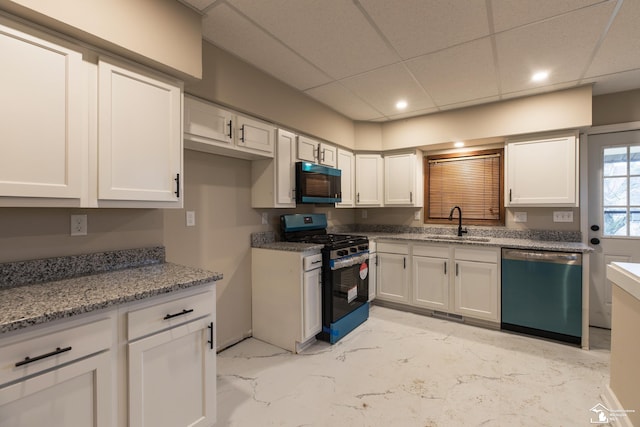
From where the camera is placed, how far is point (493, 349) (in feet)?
8.49

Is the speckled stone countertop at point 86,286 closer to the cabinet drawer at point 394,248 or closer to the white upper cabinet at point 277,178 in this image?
the white upper cabinet at point 277,178

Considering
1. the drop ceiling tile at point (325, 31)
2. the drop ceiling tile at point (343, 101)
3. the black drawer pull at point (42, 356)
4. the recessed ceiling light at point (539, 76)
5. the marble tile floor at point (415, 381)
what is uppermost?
the drop ceiling tile at point (343, 101)

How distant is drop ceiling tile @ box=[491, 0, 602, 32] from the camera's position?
170 centimetres

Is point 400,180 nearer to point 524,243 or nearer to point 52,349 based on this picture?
point 524,243

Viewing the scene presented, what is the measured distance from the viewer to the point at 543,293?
2.74 metres

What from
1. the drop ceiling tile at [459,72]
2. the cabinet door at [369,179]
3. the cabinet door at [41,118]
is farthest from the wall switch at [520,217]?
the cabinet door at [41,118]

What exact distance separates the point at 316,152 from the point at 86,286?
2381 millimetres

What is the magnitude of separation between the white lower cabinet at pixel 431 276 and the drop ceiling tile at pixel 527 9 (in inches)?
83.9

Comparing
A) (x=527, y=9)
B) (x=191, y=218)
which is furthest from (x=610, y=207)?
(x=191, y=218)

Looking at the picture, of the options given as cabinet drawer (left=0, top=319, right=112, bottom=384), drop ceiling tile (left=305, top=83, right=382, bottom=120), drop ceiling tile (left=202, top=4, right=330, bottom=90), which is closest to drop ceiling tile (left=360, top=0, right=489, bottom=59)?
drop ceiling tile (left=202, top=4, right=330, bottom=90)

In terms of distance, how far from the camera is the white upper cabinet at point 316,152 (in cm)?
303

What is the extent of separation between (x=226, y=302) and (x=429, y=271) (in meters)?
2.24

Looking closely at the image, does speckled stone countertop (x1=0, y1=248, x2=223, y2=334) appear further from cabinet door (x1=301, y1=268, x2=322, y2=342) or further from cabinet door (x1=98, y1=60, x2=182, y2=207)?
cabinet door (x1=301, y1=268, x2=322, y2=342)

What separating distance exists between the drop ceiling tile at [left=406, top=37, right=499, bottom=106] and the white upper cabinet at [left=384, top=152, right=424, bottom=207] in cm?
91
